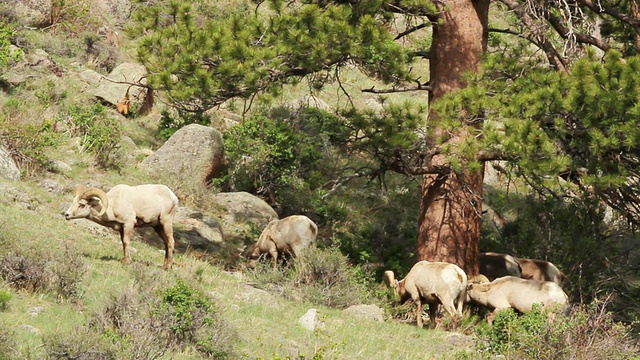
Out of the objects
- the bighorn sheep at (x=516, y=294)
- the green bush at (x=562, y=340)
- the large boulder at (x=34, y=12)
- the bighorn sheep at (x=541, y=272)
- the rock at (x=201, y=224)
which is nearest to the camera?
the green bush at (x=562, y=340)

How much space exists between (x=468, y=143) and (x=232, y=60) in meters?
4.10

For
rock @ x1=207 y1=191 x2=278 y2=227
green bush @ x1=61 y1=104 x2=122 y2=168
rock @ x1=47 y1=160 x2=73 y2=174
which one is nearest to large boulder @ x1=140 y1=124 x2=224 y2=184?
rock @ x1=207 y1=191 x2=278 y2=227

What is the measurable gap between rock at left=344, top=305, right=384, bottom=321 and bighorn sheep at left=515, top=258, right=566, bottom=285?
3.83 m

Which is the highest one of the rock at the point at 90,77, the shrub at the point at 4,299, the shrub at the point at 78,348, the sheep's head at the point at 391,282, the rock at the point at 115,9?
the shrub at the point at 78,348

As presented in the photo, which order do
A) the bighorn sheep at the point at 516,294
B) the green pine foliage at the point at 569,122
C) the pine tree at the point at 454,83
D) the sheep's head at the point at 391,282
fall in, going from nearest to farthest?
the green pine foliage at the point at 569,122 → the pine tree at the point at 454,83 → the bighorn sheep at the point at 516,294 → the sheep's head at the point at 391,282

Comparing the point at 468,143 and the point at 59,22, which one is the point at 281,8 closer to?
the point at 468,143

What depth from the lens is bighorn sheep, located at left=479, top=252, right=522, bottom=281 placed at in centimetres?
1755

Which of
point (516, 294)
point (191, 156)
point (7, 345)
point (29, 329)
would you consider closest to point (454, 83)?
point (516, 294)

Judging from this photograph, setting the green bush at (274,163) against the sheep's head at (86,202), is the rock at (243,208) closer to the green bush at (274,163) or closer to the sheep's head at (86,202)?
the green bush at (274,163)

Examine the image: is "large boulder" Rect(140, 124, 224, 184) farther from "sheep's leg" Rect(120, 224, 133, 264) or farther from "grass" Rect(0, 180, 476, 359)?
"sheep's leg" Rect(120, 224, 133, 264)

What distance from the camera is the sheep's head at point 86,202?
13781mm

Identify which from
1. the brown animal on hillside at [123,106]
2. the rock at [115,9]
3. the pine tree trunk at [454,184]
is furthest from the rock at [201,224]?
the rock at [115,9]

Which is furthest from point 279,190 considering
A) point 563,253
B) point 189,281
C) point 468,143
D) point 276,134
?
point 189,281

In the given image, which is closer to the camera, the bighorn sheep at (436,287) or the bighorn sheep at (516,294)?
the bighorn sheep at (516,294)
